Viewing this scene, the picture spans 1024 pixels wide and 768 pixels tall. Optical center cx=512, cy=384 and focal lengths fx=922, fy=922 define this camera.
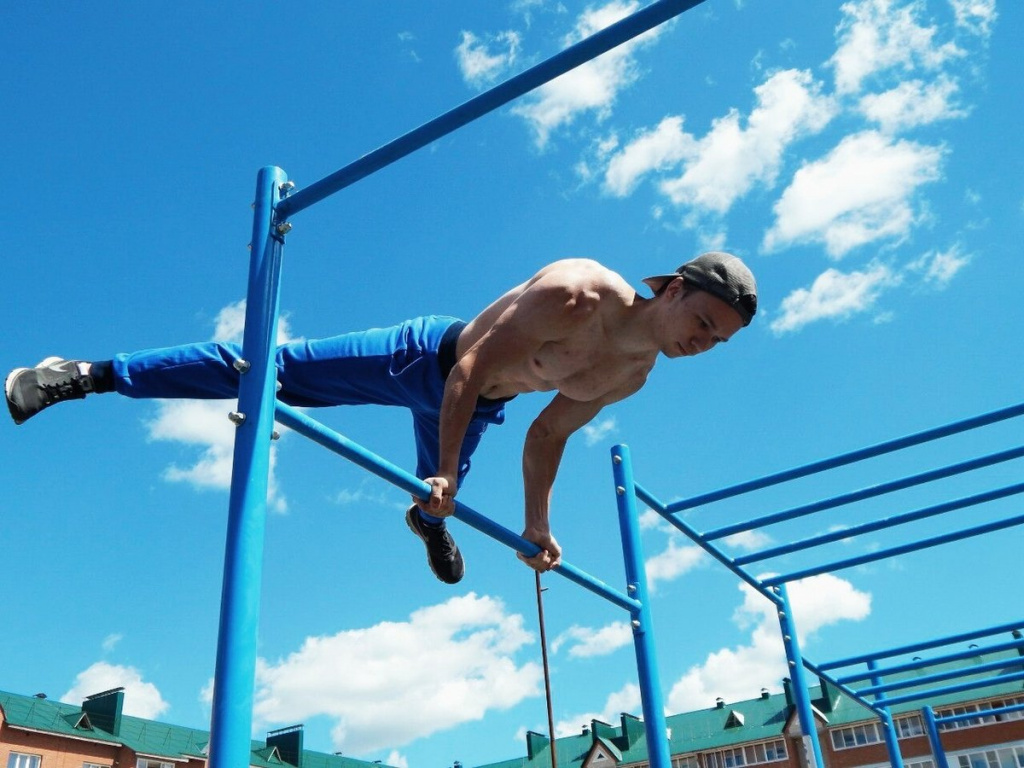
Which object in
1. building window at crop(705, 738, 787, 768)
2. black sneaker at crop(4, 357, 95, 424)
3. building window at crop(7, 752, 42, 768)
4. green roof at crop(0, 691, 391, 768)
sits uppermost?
green roof at crop(0, 691, 391, 768)

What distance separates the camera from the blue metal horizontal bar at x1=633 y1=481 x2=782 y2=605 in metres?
4.00

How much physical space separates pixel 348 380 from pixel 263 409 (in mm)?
819

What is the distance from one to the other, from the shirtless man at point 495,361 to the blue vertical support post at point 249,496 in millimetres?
456

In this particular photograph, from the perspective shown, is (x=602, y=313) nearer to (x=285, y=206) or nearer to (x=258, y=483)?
(x=285, y=206)

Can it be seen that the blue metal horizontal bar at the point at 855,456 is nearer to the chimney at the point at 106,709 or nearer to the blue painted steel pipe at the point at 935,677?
the blue painted steel pipe at the point at 935,677

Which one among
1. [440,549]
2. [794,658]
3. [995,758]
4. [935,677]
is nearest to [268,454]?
[440,549]

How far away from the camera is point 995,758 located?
2828 cm

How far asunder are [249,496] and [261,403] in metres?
0.23

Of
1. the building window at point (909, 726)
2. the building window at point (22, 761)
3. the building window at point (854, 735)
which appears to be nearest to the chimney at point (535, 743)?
the building window at point (854, 735)

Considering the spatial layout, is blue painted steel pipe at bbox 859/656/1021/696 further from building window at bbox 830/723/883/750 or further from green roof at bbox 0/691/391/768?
building window at bbox 830/723/883/750

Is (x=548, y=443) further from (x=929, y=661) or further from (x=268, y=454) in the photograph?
(x=929, y=661)

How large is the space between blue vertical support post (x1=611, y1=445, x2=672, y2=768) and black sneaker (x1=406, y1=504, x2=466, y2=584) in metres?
0.66

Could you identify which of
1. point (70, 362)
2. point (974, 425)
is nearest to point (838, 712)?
point (974, 425)

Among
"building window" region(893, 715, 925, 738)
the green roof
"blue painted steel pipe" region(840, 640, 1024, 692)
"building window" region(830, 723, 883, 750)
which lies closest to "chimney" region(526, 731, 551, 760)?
the green roof
